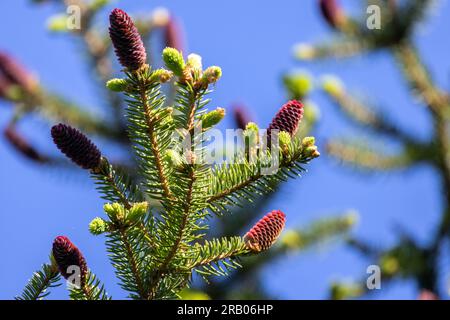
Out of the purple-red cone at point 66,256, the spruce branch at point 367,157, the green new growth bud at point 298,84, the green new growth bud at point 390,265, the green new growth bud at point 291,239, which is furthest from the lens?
the spruce branch at point 367,157

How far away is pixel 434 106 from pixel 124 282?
3.44m

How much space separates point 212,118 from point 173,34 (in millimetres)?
2783

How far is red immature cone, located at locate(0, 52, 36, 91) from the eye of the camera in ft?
15.7

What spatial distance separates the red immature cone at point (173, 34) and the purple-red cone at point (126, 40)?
272 cm

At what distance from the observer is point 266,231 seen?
183 centimetres

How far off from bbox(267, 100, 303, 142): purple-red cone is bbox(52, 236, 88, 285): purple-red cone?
1.82 feet

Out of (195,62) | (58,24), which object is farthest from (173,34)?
(195,62)

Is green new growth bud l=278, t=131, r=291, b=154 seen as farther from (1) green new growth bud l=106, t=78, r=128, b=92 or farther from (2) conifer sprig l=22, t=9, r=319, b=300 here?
(1) green new growth bud l=106, t=78, r=128, b=92

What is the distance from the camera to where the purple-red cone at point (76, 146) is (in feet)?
5.76

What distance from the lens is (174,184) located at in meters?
1.88

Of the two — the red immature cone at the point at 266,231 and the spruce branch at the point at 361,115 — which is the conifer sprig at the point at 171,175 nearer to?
the red immature cone at the point at 266,231

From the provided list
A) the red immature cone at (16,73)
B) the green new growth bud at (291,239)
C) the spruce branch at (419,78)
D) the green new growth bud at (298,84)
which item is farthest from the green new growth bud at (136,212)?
the spruce branch at (419,78)
